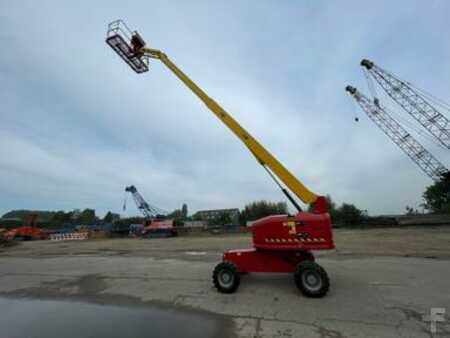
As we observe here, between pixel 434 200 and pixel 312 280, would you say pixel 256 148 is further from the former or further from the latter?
pixel 434 200

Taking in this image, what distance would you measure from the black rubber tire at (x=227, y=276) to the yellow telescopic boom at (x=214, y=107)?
7.53 ft

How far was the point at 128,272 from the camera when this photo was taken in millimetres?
8648

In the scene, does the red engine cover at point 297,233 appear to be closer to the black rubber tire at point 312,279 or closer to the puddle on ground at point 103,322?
the black rubber tire at point 312,279

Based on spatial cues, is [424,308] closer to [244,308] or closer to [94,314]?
[244,308]

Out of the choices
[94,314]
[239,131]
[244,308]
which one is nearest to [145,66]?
[239,131]

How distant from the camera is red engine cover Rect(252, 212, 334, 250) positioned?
5.44 metres

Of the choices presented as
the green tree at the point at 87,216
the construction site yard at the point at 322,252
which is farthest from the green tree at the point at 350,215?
the green tree at the point at 87,216

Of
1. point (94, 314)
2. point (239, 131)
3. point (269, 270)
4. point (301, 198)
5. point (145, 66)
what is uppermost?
point (145, 66)

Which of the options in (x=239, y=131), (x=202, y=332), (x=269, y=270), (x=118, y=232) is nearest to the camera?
(x=202, y=332)

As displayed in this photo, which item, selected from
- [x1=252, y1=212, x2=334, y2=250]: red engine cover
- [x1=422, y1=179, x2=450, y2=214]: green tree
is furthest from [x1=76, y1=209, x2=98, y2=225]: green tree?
[x1=422, y1=179, x2=450, y2=214]: green tree

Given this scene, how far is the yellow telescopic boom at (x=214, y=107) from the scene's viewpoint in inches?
251

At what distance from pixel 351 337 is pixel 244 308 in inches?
76.5

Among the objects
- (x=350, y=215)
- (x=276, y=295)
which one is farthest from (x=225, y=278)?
(x=350, y=215)

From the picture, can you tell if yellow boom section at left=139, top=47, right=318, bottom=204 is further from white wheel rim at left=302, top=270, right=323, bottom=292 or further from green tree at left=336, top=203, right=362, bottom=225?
green tree at left=336, top=203, right=362, bottom=225
